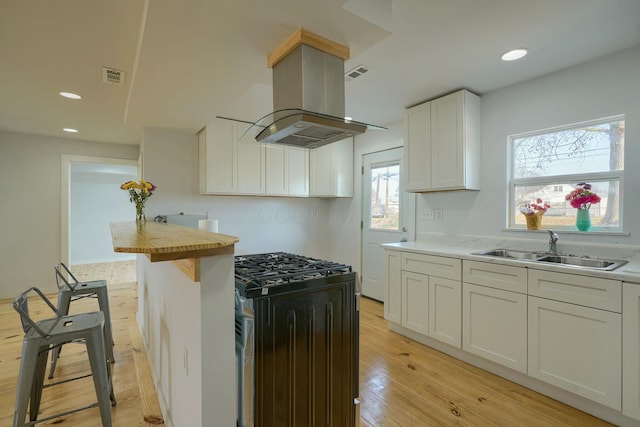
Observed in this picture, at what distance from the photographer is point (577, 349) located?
1.86 metres

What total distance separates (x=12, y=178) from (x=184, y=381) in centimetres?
472

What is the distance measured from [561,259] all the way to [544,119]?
1.17 m

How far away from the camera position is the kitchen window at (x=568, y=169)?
87.2 inches

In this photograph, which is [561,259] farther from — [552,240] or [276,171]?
[276,171]

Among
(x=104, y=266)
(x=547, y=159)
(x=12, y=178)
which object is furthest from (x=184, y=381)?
(x=104, y=266)

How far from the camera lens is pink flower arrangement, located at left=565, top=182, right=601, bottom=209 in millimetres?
2227

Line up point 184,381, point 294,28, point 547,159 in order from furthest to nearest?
point 547,159 → point 294,28 → point 184,381

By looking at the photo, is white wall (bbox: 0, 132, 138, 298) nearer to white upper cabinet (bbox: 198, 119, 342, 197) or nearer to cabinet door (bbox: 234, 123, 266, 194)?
white upper cabinet (bbox: 198, 119, 342, 197)

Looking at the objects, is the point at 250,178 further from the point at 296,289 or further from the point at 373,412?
the point at 373,412

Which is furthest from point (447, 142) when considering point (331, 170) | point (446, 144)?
point (331, 170)

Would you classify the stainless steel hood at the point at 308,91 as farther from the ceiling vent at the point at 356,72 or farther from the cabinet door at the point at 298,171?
the cabinet door at the point at 298,171

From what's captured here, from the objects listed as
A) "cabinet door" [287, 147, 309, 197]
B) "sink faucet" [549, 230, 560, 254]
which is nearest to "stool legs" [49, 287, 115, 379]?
"cabinet door" [287, 147, 309, 197]

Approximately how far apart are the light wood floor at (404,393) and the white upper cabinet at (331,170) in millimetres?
2082

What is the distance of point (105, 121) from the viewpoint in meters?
3.58
